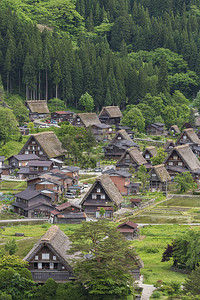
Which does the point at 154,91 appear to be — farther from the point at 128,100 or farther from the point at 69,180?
the point at 69,180

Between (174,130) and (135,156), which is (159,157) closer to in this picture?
(135,156)

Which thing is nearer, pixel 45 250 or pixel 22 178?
pixel 45 250

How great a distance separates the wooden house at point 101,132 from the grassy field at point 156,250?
4213cm

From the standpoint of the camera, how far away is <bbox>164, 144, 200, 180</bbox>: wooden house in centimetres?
8144

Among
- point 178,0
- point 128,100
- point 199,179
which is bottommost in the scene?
point 199,179

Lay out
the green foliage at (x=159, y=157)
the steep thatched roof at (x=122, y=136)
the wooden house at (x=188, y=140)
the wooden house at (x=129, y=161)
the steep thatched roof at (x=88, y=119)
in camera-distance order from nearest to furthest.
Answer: the wooden house at (x=129, y=161)
the green foliage at (x=159, y=157)
the steep thatched roof at (x=122, y=136)
the wooden house at (x=188, y=140)
the steep thatched roof at (x=88, y=119)

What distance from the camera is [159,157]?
84.5m

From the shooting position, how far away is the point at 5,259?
40000 mm

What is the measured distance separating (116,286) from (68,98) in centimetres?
7885

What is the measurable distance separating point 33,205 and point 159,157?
24.9m

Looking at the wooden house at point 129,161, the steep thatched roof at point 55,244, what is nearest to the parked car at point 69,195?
the wooden house at point 129,161

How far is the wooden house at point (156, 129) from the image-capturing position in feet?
351

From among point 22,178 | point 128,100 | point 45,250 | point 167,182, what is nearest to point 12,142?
point 22,178

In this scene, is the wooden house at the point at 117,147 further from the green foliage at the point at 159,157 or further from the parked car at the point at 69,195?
the parked car at the point at 69,195
